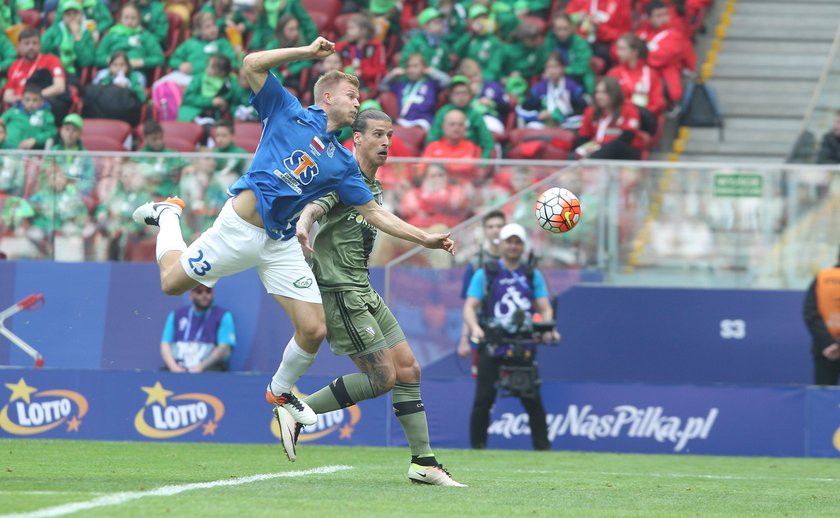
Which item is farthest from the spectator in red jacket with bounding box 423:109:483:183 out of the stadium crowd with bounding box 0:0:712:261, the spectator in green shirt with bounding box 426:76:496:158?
the spectator in green shirt with bounding box 426:76:496:158

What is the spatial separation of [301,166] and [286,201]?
240 mm

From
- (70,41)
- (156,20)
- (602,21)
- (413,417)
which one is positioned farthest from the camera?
(156,20)

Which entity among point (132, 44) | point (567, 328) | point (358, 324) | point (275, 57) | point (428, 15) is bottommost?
point (567, 328)

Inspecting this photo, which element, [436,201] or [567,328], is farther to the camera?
[567,328]

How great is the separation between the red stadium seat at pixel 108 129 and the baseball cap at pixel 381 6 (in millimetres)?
3921

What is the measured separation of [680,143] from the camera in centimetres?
1902

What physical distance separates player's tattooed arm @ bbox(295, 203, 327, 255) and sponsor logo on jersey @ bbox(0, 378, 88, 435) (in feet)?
19.3

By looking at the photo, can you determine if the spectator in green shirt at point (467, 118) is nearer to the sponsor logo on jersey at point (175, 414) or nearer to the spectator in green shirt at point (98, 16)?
the sponsor logo on jersey at point (175, 414)

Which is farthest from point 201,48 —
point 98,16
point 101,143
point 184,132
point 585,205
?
point 585,205

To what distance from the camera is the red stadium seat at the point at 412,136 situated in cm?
1742

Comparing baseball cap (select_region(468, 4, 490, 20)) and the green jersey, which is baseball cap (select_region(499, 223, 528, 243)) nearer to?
the green jersey

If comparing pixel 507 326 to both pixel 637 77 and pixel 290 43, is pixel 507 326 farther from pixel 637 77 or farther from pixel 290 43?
pixel 290 43

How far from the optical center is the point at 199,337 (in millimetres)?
15070

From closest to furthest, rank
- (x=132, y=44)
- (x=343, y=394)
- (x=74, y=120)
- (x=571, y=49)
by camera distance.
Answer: (x=343, y=394)
(x=74, y=120)
(x=571, y=49)
(x=132, y=44)
